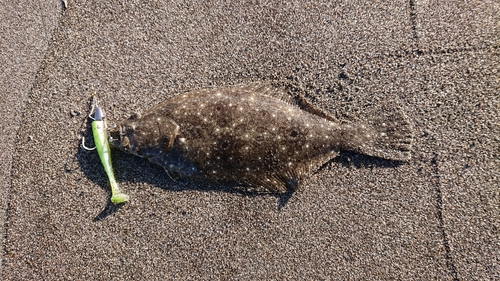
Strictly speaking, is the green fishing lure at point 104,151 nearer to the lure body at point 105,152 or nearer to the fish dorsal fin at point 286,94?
the lure body at point 105,152

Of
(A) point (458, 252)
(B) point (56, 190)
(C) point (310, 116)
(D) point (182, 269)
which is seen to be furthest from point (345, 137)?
(B) point (56, 190)

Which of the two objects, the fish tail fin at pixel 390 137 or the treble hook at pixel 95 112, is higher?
the treble hook at pixel 95 112

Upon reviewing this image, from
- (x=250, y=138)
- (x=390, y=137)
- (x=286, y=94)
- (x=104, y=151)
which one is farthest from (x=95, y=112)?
(x=390, y=137)

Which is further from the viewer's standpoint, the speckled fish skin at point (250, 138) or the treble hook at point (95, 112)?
the treble hook at point (95, 112)

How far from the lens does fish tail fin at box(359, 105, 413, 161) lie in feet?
7.95

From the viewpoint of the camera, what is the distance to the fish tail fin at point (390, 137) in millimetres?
2424

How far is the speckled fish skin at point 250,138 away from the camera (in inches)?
93.3

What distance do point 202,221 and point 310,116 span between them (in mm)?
1270

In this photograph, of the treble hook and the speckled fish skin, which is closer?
the speckled fish skin

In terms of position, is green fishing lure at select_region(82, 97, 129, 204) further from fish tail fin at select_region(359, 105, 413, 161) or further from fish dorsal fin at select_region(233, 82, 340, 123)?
fish tail fin at select_region(359, 105, 413, 161)

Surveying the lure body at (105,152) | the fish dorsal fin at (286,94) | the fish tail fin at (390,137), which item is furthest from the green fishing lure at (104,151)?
the fish tail fin at (390,137)

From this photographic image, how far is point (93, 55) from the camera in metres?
2.70

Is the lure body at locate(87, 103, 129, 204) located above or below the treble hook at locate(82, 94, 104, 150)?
below

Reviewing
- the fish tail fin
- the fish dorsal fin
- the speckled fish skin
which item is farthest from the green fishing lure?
the fish tail fin
